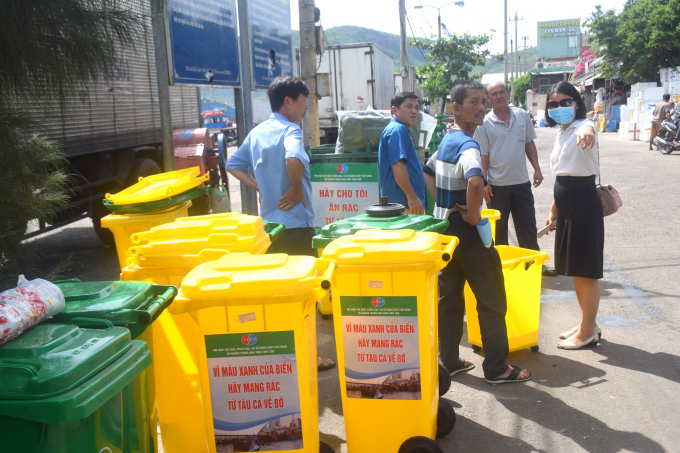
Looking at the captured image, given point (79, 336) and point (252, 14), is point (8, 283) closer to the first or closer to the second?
point (79, 336)

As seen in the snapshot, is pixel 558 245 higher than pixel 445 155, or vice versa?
pixel 445 155

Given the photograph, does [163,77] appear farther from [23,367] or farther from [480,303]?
[23,367]

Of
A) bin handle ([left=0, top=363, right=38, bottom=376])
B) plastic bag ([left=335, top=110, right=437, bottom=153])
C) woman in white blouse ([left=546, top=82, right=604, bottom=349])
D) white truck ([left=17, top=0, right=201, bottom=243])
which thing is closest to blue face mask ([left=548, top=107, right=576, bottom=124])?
woman in white blouse ([left=546, top=82, right=604, bottom=349])

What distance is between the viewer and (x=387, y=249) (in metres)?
2.65

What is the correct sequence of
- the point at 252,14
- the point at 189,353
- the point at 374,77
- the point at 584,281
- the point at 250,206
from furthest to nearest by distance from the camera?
the point at 374,77, the point at 252,14, the point at 250,206, the point at 584,281, the point at 189,353

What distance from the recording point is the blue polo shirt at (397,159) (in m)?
4.77

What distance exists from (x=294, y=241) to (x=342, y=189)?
5.80 ft

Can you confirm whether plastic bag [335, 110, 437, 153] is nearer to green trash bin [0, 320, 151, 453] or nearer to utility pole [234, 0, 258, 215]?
utility pole [234, 0, 258, 215]

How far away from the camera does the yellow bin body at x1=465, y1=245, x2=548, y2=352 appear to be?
3930mm

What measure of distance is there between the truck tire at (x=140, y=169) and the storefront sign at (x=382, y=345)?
651 centimetres

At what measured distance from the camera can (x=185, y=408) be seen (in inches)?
112

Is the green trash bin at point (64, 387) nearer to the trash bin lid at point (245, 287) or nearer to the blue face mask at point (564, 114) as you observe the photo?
the trash bin lid at point (245, 287)

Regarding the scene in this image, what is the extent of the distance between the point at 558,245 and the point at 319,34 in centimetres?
538

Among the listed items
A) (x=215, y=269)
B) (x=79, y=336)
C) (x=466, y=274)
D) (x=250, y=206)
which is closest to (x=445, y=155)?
(x=466, y=274)
